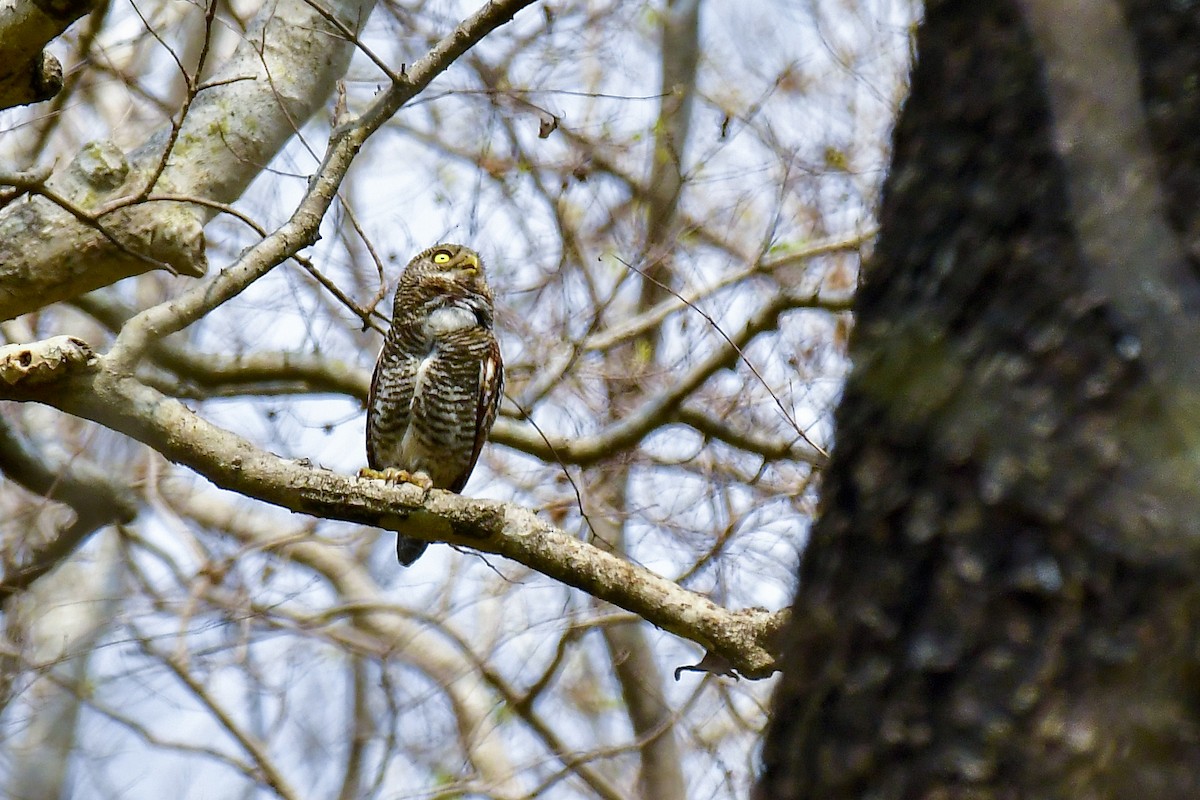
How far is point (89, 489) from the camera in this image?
505 centimetres

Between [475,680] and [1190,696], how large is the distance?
23.7ft

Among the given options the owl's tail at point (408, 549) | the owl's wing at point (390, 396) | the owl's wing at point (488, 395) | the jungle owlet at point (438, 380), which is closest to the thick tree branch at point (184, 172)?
the jungle owlet at point (438, 380)

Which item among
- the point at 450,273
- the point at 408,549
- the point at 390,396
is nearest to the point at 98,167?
the point at 390,396

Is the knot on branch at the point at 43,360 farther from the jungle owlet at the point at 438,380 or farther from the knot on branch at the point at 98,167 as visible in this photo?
the jungle owlet at the point at 438,380

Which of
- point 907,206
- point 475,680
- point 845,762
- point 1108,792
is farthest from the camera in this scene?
point 475,680

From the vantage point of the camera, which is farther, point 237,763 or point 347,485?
point 237,763

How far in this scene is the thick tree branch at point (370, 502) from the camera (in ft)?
12.3

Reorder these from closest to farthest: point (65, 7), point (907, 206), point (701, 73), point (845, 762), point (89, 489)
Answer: point (845, 762) → point (907, 206) → point (65, 7) → point (89, 489) → point (701, 73)

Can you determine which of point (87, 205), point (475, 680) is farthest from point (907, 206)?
point (475, 680)

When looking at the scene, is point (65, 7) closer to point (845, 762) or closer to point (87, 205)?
point (87, 205)

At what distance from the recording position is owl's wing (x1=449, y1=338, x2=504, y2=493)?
6.21m

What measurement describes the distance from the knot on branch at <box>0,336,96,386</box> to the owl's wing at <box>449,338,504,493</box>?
263 cm

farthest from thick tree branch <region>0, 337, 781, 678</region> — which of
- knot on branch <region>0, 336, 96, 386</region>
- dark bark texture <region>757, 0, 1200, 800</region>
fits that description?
dark bark texture <region>757, 0, 1200, 800</region>

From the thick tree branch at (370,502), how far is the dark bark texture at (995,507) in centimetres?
227
